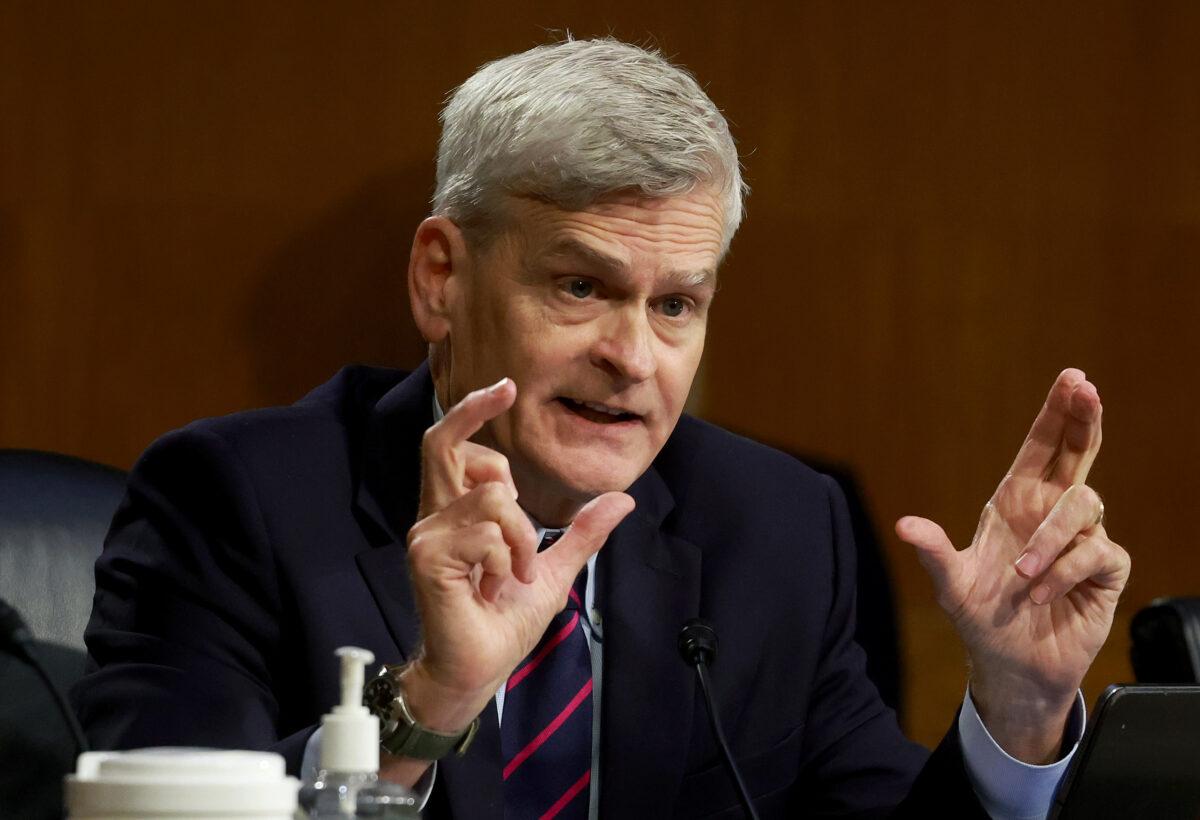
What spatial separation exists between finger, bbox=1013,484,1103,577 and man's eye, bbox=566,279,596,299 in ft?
1.76

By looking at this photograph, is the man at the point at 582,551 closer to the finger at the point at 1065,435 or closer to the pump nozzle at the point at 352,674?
the finger at the point at 1065,435

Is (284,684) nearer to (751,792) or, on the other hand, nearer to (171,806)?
(751,792)

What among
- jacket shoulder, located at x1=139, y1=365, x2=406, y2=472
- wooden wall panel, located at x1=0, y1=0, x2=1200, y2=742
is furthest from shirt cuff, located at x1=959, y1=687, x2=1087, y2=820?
wooden wall panel, located at x1=0, y1=0, x2=1200, y2=742

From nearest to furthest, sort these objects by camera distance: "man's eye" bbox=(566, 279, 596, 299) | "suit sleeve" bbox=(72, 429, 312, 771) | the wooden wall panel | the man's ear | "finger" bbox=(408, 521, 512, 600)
Answer: 1. "finger" bbox=(408, 521, 512, 600)
2. "suit sleeve" bbox=(72, 429, 312, 771)
3. "man's eye" bbox=(566, 279, 596, 299)
4. the man's ear
5. the wooden wall panel

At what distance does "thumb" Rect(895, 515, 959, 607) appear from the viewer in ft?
4.85

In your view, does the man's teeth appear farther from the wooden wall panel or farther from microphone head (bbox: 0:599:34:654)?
the wooden wall panel

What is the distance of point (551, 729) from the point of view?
1.73 meters

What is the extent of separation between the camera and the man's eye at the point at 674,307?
1753 millimetres

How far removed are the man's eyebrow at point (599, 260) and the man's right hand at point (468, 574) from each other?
1.38ft

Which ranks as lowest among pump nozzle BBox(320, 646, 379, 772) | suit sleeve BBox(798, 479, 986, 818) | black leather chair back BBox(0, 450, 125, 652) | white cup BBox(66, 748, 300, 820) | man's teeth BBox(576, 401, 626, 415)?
suit sleeve BBox(798, 479, 986, 818)

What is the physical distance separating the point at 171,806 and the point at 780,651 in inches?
49.6

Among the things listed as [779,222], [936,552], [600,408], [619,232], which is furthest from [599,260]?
[779,222]

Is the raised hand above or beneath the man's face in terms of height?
beneath

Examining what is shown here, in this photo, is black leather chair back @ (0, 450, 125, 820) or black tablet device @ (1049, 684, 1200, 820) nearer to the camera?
black tablet device @ (1049, 684, 1200, 820)
